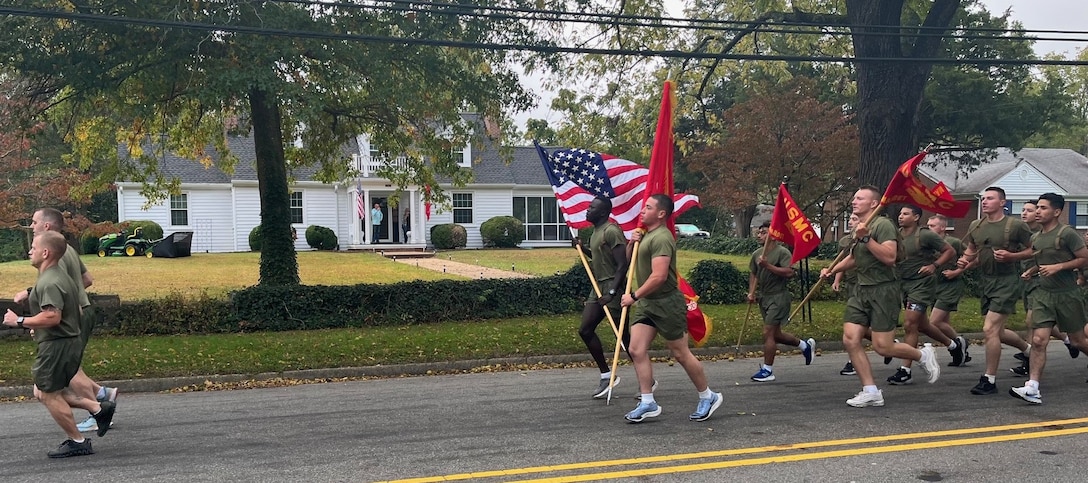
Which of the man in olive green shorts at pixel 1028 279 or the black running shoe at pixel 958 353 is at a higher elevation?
the man in olive green shorts at pixel 1028 279

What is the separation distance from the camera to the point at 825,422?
6398mm

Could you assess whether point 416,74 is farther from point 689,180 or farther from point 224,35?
point 689,180

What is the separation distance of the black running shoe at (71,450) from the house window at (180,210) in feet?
88.9

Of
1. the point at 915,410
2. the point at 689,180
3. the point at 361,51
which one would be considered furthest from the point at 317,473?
the point at 689,180

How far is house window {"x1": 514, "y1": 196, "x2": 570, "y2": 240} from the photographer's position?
114ft

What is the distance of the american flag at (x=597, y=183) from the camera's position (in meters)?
8.49

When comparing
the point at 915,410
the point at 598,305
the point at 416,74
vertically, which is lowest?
the point at 915,410

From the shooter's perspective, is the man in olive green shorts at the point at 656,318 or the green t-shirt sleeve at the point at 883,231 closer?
the man in olive green shorts at the point at 656,318

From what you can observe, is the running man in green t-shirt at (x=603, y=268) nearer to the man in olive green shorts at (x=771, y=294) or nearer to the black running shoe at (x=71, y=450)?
the man in olive green shorts at (x=771, y=294)

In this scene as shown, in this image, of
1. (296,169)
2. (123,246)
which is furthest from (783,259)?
(123,246)

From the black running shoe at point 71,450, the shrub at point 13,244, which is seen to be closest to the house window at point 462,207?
the shrub at point 13,244

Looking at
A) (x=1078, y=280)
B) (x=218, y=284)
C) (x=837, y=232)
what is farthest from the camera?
(x=837, y=232)

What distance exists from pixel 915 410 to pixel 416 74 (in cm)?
921

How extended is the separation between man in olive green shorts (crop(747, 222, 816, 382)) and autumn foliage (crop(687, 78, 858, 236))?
17332mm
